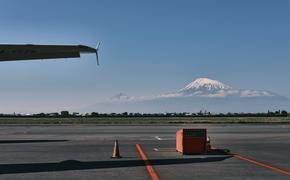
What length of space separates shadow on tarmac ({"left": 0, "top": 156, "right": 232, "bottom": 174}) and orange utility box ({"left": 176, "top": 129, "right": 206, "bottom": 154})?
2.53m

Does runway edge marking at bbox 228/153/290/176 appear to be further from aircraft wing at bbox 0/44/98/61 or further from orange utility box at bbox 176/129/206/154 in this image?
aircraft wing at bbox 0/44/98/61

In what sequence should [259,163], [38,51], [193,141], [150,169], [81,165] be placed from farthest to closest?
[193,141]
[38,51]
[259,163]
[81,165]
[150,169]

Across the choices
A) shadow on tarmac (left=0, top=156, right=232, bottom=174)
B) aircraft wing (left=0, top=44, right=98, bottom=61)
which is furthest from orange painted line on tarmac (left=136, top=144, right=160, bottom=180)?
aircraft wing (left=0, top=44, right=98, bottom=61)

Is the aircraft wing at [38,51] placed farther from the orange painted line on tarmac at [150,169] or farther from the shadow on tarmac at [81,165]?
the orange painted line on tarmac at [150,169]

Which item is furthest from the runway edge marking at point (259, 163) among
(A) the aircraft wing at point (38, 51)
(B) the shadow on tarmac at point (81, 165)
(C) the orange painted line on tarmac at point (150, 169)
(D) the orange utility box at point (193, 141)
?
(A) the aircraft wing at point (38, 51)

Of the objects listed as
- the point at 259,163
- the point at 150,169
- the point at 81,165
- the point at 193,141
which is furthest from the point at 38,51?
the point at 259,163

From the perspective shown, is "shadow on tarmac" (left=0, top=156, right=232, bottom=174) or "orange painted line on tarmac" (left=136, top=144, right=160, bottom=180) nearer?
"orange painted line on tarmac" (left=136, top=144, right=160, bottom=180)

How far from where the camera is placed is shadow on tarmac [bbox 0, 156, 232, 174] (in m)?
18.6

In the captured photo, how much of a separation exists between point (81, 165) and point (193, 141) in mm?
7301

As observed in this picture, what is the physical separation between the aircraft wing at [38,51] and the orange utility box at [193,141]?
6.48 meters

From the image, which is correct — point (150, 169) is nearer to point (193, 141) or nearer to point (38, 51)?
point (38, 51)

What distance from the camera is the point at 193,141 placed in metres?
25.7

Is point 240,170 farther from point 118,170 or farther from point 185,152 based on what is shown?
point 185,152

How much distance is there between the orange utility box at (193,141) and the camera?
83.7ft
